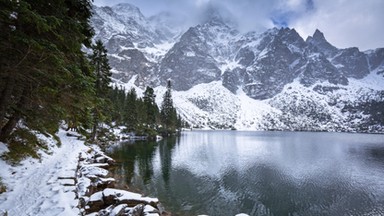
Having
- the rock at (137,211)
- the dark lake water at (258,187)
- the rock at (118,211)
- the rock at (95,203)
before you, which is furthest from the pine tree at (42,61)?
the dark lake water at (258,187)

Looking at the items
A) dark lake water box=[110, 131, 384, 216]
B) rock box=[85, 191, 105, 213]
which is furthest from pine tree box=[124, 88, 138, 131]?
rock box=[85, 191, 105, 213]

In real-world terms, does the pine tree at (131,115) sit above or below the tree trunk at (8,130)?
above

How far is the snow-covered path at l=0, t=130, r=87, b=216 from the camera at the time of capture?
27.4 ft

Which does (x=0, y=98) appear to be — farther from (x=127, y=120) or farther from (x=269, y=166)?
(x=127, y=120)

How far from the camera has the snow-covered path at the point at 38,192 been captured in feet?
27.4

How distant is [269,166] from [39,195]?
34.4 m

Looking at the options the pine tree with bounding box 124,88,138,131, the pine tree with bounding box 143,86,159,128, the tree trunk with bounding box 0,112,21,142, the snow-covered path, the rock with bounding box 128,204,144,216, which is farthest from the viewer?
the pine tree with bounding box 143,86,159,128

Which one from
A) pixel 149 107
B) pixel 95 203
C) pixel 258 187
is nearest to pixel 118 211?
pixel 95 203

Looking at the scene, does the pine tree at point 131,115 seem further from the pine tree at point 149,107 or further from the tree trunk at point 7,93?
the tree trunk at point 7,93

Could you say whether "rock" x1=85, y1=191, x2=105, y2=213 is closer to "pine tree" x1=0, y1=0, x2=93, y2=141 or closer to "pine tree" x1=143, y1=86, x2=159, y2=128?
"pine tree" x1=0, y1=0, x2=93, y2=141

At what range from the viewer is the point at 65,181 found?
12.1 m

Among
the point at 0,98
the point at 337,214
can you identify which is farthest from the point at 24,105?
the point at 337,214

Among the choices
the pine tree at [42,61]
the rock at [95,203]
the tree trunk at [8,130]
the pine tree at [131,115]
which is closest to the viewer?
the pine tree at [42,61]

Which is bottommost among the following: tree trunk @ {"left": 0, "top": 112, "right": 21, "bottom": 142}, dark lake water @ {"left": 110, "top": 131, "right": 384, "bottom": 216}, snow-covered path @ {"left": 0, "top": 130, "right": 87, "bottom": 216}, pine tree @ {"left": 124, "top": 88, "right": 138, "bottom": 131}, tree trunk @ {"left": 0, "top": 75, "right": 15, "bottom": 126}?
dark lake water @ {"left": 110, "top": 131, "right": 384, "bottom": 216}
